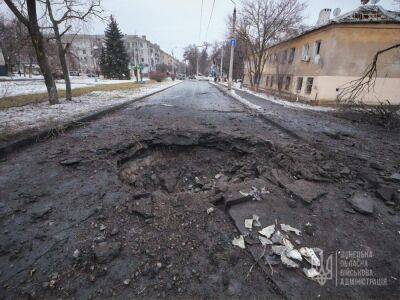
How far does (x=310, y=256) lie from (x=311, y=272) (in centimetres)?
19

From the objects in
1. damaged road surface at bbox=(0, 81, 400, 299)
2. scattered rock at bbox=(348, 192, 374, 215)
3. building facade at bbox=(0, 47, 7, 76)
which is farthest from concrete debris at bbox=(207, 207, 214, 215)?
building facade at bbox=(0, 47, 7, 76)

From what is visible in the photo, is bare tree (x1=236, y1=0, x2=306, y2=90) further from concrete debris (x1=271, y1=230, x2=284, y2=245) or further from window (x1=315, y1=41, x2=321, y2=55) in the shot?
concrete debris (x1=271, y1=230, x2=284, y2=245)

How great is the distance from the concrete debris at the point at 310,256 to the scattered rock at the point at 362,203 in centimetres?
117

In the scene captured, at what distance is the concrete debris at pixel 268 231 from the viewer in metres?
2.30

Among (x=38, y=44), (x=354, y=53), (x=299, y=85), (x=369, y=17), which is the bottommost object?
(x=299, y=85)

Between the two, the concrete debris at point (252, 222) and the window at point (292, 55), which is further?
the window at point (292, 55)

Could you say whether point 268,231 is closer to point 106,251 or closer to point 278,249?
point 278,249

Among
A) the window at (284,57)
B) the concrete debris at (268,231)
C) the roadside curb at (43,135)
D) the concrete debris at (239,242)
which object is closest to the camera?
the concrete debris at (239,242)

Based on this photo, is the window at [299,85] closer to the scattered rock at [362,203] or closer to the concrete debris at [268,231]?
the scattered rock at [362,203]

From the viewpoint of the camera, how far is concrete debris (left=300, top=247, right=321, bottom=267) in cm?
199

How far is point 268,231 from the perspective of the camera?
7.70ft

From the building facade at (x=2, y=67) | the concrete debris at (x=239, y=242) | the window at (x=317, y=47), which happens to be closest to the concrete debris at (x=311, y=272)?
the concrete debris at (x=239, y=242)

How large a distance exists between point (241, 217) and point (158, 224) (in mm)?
954

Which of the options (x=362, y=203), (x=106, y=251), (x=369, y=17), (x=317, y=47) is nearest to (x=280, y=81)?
(x=317, y=47)
